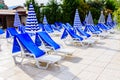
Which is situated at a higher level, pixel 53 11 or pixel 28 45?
pixel 28 45

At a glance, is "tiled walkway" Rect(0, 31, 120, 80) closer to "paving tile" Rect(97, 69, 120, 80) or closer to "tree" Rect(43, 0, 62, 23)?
"paving tile" Rect(97, 69, 120, 80)

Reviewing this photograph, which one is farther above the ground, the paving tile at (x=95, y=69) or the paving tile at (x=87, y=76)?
the paving tile at (x=87, y=76)

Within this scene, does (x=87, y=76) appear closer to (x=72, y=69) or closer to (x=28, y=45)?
(x=72, y=69)

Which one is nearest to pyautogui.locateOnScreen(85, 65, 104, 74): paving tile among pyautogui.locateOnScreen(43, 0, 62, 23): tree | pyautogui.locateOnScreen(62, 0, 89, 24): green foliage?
pyautogui.locateOnScreen(62, 0, 89, 24): green foliage

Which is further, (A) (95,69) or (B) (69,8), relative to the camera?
(B) (69,8)

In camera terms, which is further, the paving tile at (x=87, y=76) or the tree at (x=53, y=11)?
the tree at (x=53, y=11)

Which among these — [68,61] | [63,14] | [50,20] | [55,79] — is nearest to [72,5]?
[63,14]

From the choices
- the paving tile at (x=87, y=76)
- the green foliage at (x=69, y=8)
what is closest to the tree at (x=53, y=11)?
the green foliage at (x=69, y=8)

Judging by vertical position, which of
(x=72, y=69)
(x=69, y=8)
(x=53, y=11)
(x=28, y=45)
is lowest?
(x=53, y=11)

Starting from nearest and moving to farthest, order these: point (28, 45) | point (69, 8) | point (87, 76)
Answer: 1. point (87, 76)
2. point (28, 45)
3. point (69, 8)

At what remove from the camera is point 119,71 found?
5750mm

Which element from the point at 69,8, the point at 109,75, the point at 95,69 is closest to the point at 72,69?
the point at 95,69

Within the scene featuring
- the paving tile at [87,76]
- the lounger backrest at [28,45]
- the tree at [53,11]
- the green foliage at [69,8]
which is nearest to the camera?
the paving tile at [87,76]

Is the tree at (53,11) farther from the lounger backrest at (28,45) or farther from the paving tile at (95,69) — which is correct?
the paving tile at (95,69)
